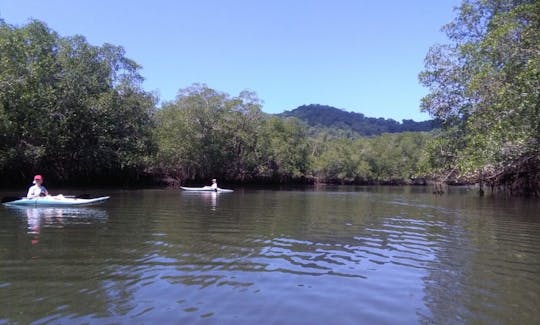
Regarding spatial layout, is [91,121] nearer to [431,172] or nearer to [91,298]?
[431,172]

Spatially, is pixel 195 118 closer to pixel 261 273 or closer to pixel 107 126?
pixel 107 126

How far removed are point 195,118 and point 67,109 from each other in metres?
15.7

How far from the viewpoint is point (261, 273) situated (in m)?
7.55

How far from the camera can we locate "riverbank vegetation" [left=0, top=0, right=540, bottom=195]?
19.2 m

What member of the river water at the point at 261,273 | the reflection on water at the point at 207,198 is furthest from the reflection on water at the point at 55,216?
the reflection on water at the point at 207,198

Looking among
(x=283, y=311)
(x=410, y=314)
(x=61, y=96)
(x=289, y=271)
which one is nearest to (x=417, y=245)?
(x=289, y=271)

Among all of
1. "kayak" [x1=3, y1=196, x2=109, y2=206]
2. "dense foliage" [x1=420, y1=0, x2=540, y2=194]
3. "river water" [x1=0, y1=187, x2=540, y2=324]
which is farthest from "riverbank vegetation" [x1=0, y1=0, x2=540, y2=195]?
"kayak" [x1=3, y1=196, x2=109, y2=206]

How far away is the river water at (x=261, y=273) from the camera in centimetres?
550

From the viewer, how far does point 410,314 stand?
561cm

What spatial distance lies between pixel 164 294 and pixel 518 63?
1852cm

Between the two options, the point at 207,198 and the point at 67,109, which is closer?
the point at 207,198

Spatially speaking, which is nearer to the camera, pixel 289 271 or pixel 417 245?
pixel 289 271

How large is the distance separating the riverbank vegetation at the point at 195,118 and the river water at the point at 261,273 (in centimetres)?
740

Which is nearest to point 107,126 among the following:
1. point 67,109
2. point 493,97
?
point 67,109
